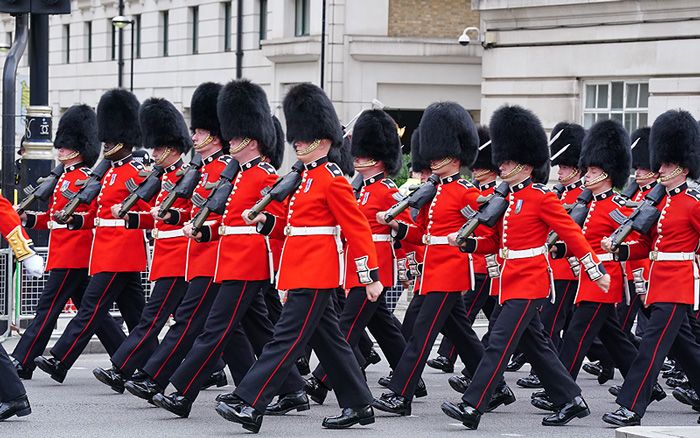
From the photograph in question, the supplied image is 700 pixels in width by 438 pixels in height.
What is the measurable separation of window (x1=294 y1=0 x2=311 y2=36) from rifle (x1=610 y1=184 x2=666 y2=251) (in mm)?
22465

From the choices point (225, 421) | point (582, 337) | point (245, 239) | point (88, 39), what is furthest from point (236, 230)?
point (88, 39)

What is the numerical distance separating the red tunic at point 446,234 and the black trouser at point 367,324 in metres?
0.46

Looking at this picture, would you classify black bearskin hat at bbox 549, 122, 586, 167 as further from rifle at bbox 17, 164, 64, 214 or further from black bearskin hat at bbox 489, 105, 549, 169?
rifle at bbox 17, 164, 64, 214

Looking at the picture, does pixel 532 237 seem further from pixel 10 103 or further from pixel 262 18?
pixel 262 18

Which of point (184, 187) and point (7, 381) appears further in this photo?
point (184, 187)

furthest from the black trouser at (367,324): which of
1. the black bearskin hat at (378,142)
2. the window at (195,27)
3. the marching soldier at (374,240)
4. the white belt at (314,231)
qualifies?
the window at (195,27)

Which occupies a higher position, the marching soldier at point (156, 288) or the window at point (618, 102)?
the window at point (618, 102)

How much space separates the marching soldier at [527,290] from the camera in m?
8.87

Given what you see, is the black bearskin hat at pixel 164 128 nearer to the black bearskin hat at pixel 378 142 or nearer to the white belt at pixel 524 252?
the black bearskin hat at pixel 378 142

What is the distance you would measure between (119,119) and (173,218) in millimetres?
1395

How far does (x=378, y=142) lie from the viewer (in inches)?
417

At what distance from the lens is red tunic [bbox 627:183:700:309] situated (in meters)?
9.12

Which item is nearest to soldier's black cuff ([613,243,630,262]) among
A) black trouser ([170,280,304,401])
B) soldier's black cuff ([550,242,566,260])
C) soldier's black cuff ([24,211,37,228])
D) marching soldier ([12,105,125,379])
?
soldier's black cuff ([550,242,566,260])

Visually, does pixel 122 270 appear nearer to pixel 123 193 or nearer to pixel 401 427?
pixel 123 193
